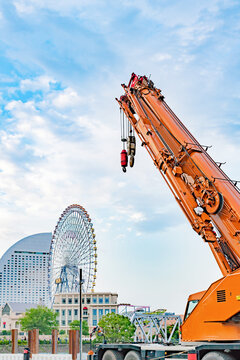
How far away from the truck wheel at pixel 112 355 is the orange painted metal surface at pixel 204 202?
3538 mm

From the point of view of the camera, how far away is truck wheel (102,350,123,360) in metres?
14.9

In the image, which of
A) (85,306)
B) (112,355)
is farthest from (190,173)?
(85,306)

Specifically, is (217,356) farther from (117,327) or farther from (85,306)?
(85,306)

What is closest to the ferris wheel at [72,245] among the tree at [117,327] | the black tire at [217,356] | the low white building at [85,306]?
the tree at [117,327]

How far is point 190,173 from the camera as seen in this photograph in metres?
12.9

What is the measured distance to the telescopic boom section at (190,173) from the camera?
37.8 ft

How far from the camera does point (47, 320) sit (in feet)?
304

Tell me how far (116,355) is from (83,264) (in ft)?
207

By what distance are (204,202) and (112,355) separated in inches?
257

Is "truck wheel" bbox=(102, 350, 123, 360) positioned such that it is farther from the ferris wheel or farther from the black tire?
the ferris wheel

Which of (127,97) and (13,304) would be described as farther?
(13,304)

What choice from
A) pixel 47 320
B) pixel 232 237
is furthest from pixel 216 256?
pixel 47 320

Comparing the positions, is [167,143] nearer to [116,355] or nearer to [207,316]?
[207,316]

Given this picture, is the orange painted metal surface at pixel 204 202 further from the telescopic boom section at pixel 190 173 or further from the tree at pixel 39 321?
the tree at pixel 39 321
